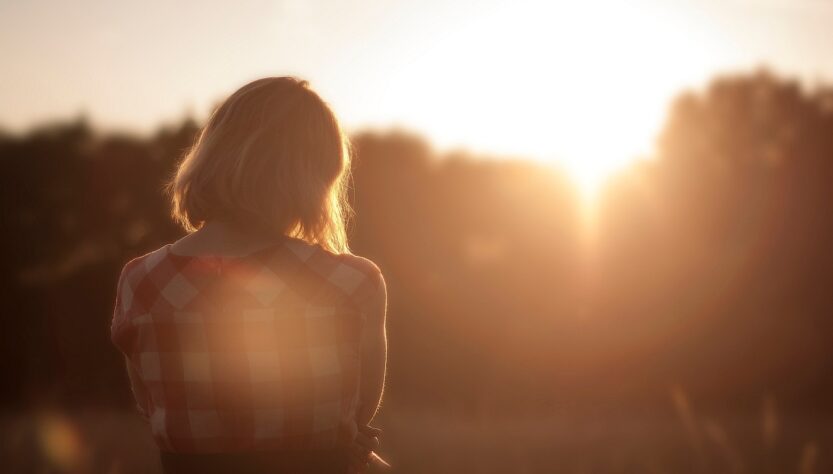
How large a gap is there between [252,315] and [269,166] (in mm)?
352

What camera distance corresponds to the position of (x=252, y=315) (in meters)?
1.84

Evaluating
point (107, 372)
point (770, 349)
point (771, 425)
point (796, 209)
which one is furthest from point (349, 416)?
point (796, 209)

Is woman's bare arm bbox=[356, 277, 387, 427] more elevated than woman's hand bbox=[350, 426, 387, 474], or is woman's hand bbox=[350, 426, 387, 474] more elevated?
woman's bare arm bbox=[356, 277, 387, 427]

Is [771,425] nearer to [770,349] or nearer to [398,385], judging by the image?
[770,349]

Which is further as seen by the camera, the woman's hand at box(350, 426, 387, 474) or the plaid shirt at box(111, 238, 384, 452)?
the woman's hand at box(350, 426, 387, 474)

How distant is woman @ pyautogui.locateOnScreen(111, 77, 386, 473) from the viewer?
186cm

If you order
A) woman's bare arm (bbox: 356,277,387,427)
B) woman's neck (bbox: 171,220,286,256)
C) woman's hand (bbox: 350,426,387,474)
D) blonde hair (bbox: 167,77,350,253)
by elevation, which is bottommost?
woman's hand (bbox: 350,426,387,474)

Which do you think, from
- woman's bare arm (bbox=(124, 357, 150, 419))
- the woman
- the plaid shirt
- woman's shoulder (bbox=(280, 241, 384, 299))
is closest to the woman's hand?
the woman

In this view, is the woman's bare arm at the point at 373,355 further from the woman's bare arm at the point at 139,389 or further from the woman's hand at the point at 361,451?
the woman's bare arm at the point at 139,389

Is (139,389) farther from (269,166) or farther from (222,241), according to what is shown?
(269,166)

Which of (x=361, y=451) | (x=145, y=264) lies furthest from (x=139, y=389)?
(x=361, y=451)

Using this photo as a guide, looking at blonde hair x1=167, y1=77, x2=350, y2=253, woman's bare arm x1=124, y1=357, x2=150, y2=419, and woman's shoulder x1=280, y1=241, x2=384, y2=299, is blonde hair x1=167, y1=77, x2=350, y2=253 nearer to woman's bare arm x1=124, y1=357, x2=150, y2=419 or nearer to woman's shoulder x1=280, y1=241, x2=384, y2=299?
woman's shoulder x1=280, y1=241, x2=384, y2=299

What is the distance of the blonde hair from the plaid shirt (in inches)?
3.8

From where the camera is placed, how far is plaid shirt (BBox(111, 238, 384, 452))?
185 centimetres
